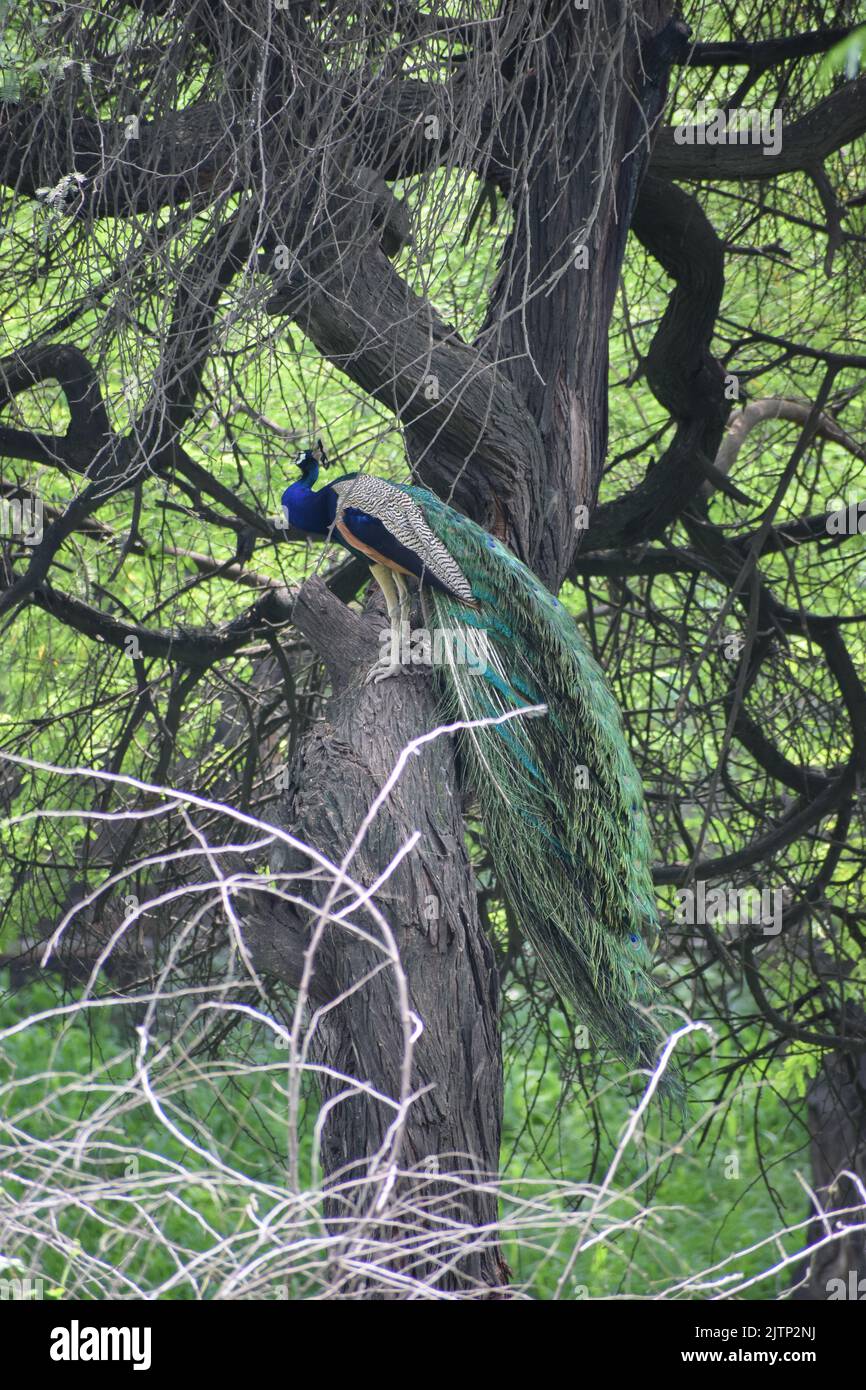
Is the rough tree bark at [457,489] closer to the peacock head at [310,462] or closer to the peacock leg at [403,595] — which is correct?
the peacock leg at [403,595]

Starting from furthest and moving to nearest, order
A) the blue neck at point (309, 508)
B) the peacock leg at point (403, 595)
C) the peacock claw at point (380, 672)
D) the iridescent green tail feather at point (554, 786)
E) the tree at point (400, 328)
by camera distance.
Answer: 1. the blue neck at point (309, 508)
2. the peacock leg at point (403, 595)
3. the peacock claw at point (380, 672)
4. the iridescent green tail feather at point (554, 786)
5. the tree at point (400, 328)

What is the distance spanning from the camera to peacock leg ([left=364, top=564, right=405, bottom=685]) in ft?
12.1

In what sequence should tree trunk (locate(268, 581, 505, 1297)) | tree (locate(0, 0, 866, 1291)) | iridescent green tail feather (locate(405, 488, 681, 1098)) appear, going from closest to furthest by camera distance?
tree trunk (locate(268, 581, 505, 1297)) < tree (locate(0, 0, 866, 1291)) < iridescent green tail feather (locate(405, 488, 681, 1098))

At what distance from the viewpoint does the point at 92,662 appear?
18.4 ft

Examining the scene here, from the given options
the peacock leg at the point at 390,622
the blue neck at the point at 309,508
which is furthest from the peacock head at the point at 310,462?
the peacock leg at the point at 390,622

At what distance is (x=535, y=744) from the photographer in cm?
368

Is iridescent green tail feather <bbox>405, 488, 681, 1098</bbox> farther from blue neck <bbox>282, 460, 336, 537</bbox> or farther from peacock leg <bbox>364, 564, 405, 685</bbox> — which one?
blue neck <bbox>282, 460, 336, 537</bbox>

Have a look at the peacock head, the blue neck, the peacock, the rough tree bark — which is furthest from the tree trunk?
the peacock head

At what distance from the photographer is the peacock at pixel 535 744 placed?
3.48m

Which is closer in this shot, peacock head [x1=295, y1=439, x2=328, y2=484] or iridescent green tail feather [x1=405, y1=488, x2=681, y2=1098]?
iridescent green tail feather [x1=405, y1=488, x2=681, y2=1098]

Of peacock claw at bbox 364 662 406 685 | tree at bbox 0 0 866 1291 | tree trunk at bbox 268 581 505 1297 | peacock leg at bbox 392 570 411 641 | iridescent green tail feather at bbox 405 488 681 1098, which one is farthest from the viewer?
peacock leg at bbox 392 570 411 641

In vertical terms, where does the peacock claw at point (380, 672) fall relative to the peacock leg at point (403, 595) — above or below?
below

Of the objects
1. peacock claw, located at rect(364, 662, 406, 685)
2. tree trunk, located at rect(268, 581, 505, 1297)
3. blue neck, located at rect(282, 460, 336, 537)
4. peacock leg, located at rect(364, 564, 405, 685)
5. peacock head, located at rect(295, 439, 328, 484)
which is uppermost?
peacock head, located at rect(295, 439, 328, 484)

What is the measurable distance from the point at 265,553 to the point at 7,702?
135cm
